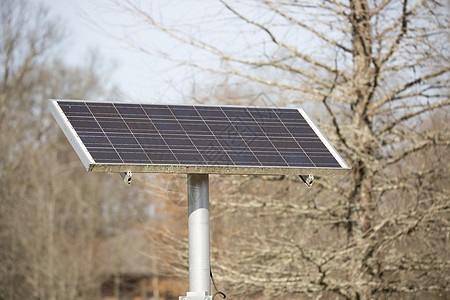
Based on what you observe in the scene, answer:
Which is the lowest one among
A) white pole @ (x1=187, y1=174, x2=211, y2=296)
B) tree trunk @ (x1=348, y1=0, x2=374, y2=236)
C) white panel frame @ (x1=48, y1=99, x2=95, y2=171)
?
white pole @ (x1=187, y1=174, x2=211, y2=296)

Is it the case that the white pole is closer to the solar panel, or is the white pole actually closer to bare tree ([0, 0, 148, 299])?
the solar panel

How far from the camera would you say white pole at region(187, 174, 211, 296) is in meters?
6.39

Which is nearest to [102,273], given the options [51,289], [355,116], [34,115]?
[51,289]

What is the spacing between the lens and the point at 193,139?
6770mm

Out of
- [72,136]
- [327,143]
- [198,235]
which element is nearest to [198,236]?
[198,235]

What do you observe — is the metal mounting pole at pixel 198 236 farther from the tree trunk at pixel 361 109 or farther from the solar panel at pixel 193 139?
the tree trunk at pixel 361 109

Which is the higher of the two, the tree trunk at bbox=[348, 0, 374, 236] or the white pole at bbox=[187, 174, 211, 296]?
the tree trunk at bbox=[348, 0, 374, 236]

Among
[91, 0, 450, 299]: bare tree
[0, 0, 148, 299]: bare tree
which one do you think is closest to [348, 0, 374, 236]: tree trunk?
[91, 0, 450, 299]: bare tree

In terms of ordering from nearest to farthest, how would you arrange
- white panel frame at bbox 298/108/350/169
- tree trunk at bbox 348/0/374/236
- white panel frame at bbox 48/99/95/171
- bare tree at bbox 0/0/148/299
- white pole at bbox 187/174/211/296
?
white panel frame at bbox 48/99/95/171, white pole at bbox 187/174/211/296, white panel frame at bbox 298/108/350/169, tree trunk at bbox 348/0/374/236, bare tree at bbox 0/0/148/299

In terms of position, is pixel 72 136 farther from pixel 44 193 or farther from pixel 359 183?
pixel 44 193

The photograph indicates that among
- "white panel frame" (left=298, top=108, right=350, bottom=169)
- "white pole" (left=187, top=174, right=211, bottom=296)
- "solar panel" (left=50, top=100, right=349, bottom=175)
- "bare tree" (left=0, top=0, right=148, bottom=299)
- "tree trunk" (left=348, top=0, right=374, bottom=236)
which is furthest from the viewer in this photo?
"bare tree" (left=0, top=0, right=148, bottom=299)

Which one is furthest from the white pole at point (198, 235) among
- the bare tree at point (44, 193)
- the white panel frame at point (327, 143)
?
the bare tree at point (44, 193)

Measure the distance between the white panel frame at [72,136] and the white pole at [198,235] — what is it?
95 centimetres

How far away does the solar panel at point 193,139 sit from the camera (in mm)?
6270
